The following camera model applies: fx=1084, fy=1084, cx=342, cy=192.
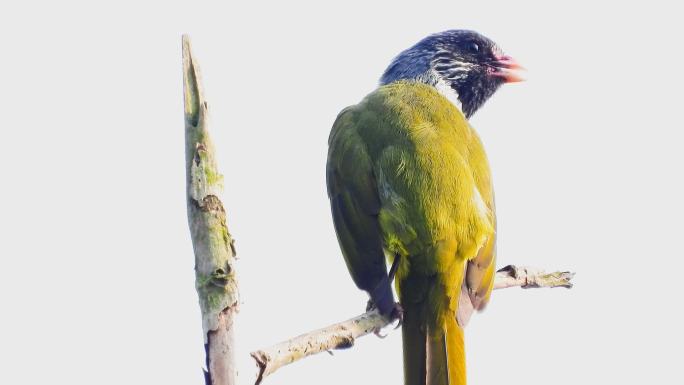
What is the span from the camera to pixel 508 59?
28.1 ft

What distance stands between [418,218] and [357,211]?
1.53 ft

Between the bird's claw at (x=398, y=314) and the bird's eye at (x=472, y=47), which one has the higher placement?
the bird's eye at (x=472, y=47)

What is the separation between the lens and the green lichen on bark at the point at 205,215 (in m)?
3.99

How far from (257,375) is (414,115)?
272 centimetres

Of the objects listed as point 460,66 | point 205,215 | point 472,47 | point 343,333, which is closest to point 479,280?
point 343,333

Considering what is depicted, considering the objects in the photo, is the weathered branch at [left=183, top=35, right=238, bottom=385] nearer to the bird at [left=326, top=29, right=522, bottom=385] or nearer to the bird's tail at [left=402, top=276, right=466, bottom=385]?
the bird at [left=326, top=29, right=522, bottom=385]

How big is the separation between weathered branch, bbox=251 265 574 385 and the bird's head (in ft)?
8.31

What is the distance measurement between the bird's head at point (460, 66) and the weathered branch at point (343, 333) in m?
2.53

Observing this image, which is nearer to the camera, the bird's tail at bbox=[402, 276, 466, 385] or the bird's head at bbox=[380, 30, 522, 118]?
the bird's tail at bbox=[402, 276, 466, 385]

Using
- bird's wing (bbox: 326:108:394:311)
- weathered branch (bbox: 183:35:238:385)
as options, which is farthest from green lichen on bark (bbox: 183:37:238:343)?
bird's wing (bbox: 326:108:394:311)

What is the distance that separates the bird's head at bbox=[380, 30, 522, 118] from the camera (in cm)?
825

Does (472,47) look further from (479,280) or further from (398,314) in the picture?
(398,314)

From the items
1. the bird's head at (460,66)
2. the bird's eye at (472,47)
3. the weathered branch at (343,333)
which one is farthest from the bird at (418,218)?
the bird's eye at (472,47)

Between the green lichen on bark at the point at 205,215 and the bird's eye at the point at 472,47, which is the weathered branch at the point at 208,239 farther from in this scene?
the bird's eye at the point at 472,47
